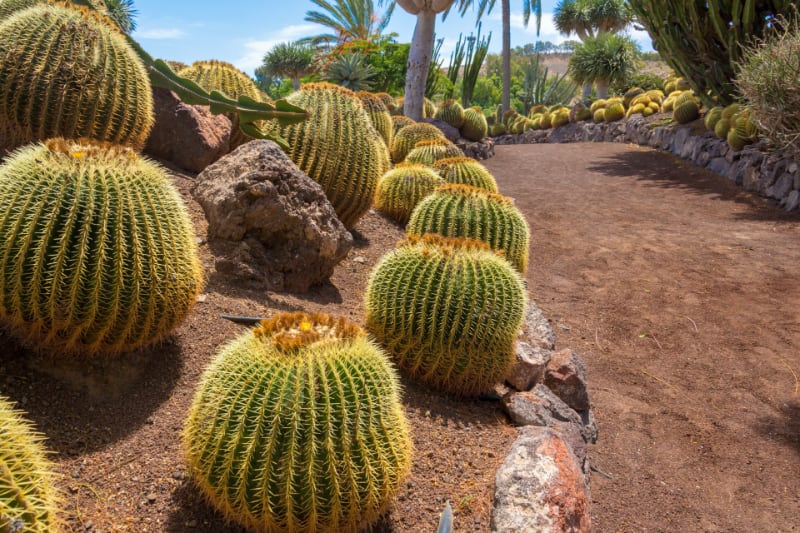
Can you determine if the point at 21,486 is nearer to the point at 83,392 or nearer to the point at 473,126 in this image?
the point at 83,392

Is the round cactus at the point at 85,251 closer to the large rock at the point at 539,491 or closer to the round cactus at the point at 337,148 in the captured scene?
the large rock at the point at 539,491

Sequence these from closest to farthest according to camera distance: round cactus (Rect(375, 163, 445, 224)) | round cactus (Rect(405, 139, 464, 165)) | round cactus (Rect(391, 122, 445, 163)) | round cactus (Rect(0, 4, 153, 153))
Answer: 1. round cactus (Rect(0, 4, 153, 153))
2. round cactus (Rect(375, 163, 445, 224))
3. round cactus (Rect(405, 139, 464, 165))
4. round cactus (Rect(391, 122, 445, 163))

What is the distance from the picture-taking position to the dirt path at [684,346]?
3.88m

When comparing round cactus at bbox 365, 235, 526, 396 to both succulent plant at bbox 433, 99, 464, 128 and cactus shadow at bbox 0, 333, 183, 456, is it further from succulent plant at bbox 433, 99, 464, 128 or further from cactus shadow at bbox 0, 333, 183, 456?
succulent plant at bbox 433, 99, 464, 128

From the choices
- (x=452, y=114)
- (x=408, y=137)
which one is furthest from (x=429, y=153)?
(x=452, y=114)

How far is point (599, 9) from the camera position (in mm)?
38938

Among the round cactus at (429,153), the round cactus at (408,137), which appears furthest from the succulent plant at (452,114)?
the round cactus at (429,153)

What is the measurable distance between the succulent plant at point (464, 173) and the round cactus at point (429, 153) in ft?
4.50

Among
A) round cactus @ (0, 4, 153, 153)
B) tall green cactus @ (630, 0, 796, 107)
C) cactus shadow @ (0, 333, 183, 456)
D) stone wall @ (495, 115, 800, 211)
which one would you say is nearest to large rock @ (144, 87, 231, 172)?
round cactus @ (0, 4, 153, 153)

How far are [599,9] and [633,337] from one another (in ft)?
128

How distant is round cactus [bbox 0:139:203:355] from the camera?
2.35 metres

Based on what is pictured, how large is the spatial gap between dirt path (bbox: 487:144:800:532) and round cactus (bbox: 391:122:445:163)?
92.5 inches

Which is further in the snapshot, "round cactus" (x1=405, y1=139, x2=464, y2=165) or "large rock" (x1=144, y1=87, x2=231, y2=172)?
"round cactus" (x1=405, y1=139, x2=464, y2=165)

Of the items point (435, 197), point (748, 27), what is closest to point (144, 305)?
point (435, 197)
